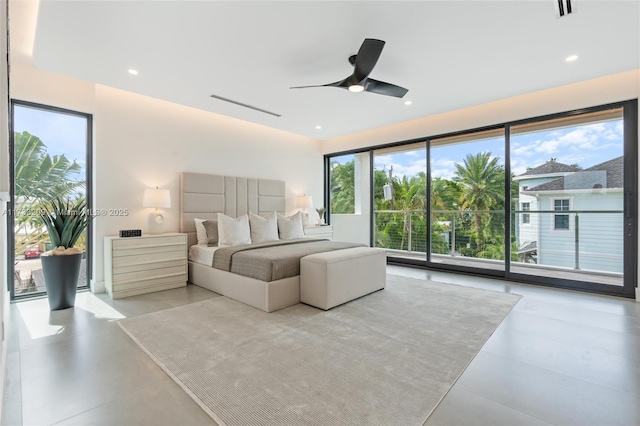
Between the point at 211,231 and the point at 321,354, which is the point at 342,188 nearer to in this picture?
the point at 211,231

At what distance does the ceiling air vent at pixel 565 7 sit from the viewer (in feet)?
7.11

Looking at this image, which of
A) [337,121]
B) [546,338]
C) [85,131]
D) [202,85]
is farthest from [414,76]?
[85,131]

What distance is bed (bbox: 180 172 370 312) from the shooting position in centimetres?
324

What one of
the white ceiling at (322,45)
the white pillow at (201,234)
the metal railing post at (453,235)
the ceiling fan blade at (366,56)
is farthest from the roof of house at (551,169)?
the white pillow at (201,234)

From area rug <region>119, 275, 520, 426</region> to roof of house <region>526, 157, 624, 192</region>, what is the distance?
191 cm

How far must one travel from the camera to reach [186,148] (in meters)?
4.72

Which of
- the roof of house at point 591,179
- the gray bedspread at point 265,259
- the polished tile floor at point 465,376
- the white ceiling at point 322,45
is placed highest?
the white ceiling at point 322,45

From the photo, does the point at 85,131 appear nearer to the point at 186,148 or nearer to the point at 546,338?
the point at 186,148

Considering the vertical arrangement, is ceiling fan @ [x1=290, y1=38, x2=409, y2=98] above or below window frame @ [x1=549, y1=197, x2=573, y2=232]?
above

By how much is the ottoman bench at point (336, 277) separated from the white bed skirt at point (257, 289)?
0.15 meters

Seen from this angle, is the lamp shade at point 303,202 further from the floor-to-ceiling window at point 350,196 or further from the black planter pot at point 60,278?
the black planter pot at point 60,278

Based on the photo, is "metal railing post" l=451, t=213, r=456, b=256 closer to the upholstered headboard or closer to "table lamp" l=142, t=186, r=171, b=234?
the upholstered headboard

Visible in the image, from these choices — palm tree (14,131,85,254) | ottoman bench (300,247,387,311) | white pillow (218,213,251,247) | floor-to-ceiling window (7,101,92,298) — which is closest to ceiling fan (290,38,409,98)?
ottoman bench (300,247,387,311)

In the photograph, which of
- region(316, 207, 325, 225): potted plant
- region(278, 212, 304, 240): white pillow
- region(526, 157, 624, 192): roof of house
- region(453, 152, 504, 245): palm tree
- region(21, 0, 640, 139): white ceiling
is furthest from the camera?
region(316, 207, 325, 225): potted plant
